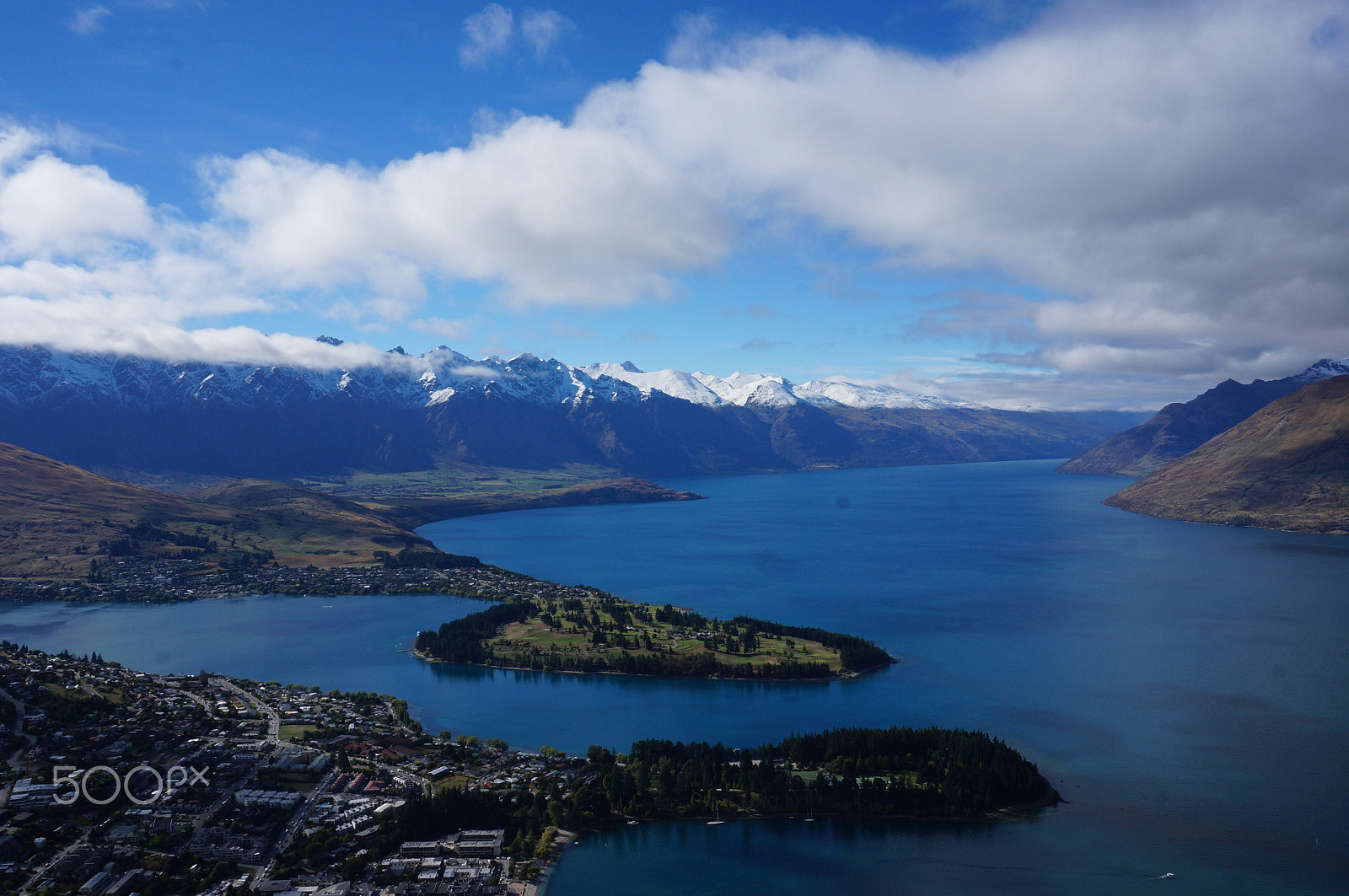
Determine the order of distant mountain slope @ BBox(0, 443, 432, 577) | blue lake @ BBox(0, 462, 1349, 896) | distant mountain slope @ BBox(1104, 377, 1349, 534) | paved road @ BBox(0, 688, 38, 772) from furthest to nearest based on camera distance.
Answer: distant mountain slope @ BBox(1104, 377, 1349, 534) → distant mountain slope @ BBox(0, 443, 432, 577) → paved road @ BBox(0, 688, 38, 772) → blue lake @ BBox(0, 462, 1349, 896)

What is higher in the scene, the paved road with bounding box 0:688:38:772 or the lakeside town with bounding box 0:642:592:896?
→ the paved road with bounding box 0:688:38:772

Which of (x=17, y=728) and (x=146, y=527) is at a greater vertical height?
(x=146, y=527)

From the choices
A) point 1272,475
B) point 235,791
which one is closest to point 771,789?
point 235,791

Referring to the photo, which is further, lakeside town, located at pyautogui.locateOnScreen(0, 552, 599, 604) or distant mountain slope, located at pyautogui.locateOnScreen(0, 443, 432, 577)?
distant mountain slope, located at pyautogui.locateOnScreen(0, 443, 432, 577)

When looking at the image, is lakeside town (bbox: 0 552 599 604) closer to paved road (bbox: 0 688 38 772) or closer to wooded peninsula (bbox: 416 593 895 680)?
wooded peninsula (bbox: 416 593 895 680)

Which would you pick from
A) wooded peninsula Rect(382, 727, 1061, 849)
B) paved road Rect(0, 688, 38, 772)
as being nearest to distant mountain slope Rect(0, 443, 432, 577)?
paved road Rect(0, 688, 38, 772)

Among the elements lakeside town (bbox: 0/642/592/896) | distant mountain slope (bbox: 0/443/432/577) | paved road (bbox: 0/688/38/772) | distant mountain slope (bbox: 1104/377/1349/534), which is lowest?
lakeside town (bbox: 0/642/592/896)

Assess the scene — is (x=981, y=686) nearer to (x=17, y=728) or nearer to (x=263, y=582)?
(x=17, y=728)
